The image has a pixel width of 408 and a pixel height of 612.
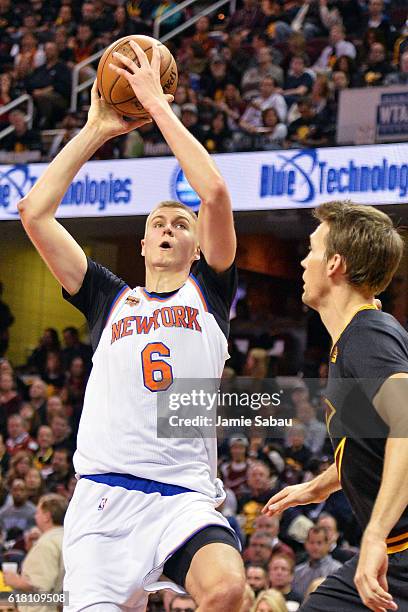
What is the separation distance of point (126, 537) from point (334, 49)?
9.90 meters

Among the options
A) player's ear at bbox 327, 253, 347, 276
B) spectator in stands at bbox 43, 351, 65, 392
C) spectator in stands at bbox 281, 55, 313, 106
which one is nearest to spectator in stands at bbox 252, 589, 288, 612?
player's ear at bbox 327, 253, 347, 276

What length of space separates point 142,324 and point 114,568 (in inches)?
36.1

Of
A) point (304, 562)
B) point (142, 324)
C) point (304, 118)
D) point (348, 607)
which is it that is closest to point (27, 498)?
point (304, 562)

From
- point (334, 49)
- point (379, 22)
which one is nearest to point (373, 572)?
point (334, 49)

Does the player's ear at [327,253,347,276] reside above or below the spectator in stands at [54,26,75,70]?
below

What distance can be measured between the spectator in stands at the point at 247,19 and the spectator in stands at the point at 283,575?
8.40 m

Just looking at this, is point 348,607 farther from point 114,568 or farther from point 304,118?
point 304,118

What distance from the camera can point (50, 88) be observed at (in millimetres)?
13984

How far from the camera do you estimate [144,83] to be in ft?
12.6

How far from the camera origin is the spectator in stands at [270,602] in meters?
6.75

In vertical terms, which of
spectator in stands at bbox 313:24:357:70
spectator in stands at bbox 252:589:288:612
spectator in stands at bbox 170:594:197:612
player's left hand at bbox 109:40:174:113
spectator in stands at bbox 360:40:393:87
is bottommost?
spectator in stands at bbox 170:594:197:612

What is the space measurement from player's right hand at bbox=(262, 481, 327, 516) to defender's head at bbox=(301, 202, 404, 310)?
67cm

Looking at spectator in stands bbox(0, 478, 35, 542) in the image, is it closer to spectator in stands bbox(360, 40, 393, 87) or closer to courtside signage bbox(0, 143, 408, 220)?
courtside signage bbox(0, 143, 408, 220)

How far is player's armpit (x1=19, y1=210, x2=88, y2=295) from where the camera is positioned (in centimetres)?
408
